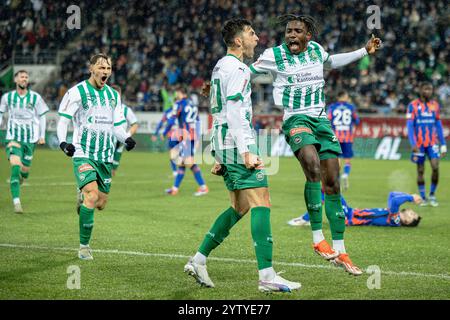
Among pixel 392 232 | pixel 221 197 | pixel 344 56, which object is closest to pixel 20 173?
pixel 221 197

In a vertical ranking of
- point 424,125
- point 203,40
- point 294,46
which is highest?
point 203,40

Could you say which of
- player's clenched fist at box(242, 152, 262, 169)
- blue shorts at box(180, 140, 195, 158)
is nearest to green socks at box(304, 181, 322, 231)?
player's clenched fist at box(242, 152, 262, 169)

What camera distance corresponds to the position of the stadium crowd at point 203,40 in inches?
1242

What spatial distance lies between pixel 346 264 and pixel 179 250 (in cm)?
260

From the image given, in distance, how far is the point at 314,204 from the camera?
7945mm

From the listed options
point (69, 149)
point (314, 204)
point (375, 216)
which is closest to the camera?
point (314, 204)

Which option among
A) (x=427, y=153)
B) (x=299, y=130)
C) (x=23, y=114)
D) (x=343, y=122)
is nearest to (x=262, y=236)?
(x=299, y=130)

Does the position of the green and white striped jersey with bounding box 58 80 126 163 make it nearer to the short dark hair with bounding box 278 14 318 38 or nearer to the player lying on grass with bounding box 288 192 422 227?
the short dark hair with bounding box 278 14 318 38

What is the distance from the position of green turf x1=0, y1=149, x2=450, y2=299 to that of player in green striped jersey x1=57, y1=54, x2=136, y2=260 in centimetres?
74

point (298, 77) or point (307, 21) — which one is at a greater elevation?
point (307, 21)

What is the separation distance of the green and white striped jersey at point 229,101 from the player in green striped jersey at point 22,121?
773 centimetres

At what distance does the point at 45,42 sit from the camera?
125 ft

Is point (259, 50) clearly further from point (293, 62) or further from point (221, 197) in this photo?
point (293, 62)

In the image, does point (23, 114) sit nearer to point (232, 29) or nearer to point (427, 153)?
point (427, 153)
